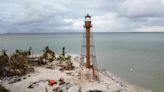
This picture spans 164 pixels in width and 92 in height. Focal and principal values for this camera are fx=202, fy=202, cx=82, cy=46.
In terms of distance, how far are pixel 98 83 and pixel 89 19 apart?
11.8 m

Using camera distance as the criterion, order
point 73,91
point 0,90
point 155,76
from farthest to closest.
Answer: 1. point 155,76
2. point 73,91
3. point 0,90

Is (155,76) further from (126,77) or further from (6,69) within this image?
(6,69)

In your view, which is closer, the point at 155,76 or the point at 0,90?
the point at 0,90

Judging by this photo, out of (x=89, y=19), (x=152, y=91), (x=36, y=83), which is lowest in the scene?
(x=152, y=91)

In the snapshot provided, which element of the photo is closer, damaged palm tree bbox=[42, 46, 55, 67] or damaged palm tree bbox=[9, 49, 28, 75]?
damaged palm tree bbox=[9, 49, 28, 75]

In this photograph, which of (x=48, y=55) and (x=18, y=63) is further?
(x=48, y=55)

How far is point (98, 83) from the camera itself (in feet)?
120

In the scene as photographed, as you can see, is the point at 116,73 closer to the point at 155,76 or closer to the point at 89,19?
the point at 155,76

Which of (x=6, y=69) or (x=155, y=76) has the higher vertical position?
(x=6, y=69)

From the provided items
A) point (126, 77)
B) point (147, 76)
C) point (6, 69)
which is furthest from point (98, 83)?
point (6, 69)

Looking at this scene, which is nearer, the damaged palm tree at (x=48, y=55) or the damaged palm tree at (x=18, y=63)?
the damaged palm tree at (x=18, y=63)

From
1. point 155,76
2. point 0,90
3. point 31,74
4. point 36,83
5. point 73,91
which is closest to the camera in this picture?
point 0,90

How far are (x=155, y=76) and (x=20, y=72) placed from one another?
30505 millimetres

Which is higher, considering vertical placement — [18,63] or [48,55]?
[48,55]
